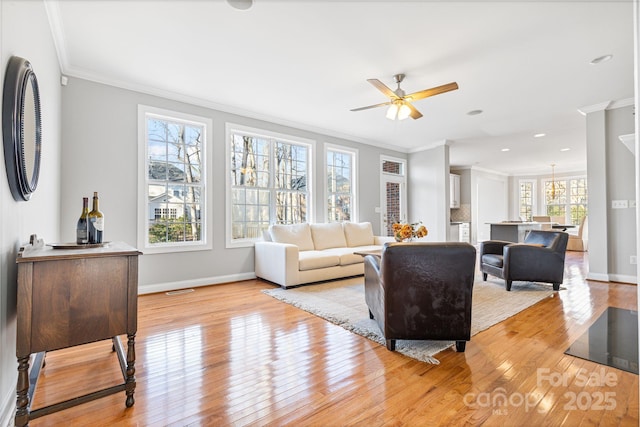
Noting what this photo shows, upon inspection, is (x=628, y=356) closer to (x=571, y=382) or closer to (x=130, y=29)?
(x=571, y=382)

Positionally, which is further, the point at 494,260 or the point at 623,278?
the point at 623,278

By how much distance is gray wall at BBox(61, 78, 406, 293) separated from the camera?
3.42 m

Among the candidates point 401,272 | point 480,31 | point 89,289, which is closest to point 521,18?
point 480,31

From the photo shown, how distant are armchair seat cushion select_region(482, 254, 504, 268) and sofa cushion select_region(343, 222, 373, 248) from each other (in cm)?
197

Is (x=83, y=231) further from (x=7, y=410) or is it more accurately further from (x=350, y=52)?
(x=350, y=52)

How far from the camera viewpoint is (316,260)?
431 cm

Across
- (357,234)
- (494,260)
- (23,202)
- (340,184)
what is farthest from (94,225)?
(340,184)

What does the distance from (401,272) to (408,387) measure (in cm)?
70

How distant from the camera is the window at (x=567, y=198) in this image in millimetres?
9883

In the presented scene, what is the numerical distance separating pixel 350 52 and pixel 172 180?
287 cm

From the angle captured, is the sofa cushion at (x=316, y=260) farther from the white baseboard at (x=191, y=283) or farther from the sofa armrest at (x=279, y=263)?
the white baseboard at (x=191, y=283)

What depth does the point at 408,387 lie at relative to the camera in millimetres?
1753

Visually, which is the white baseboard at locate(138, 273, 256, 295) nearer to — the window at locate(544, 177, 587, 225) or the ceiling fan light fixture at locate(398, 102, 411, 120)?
the ceiling fan light fixture at locate(398, 102, 411, 120)

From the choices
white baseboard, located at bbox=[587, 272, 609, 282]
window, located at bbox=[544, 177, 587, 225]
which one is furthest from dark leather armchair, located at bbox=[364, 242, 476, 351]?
window, located at bbox=[544, 177, 587, 225]
